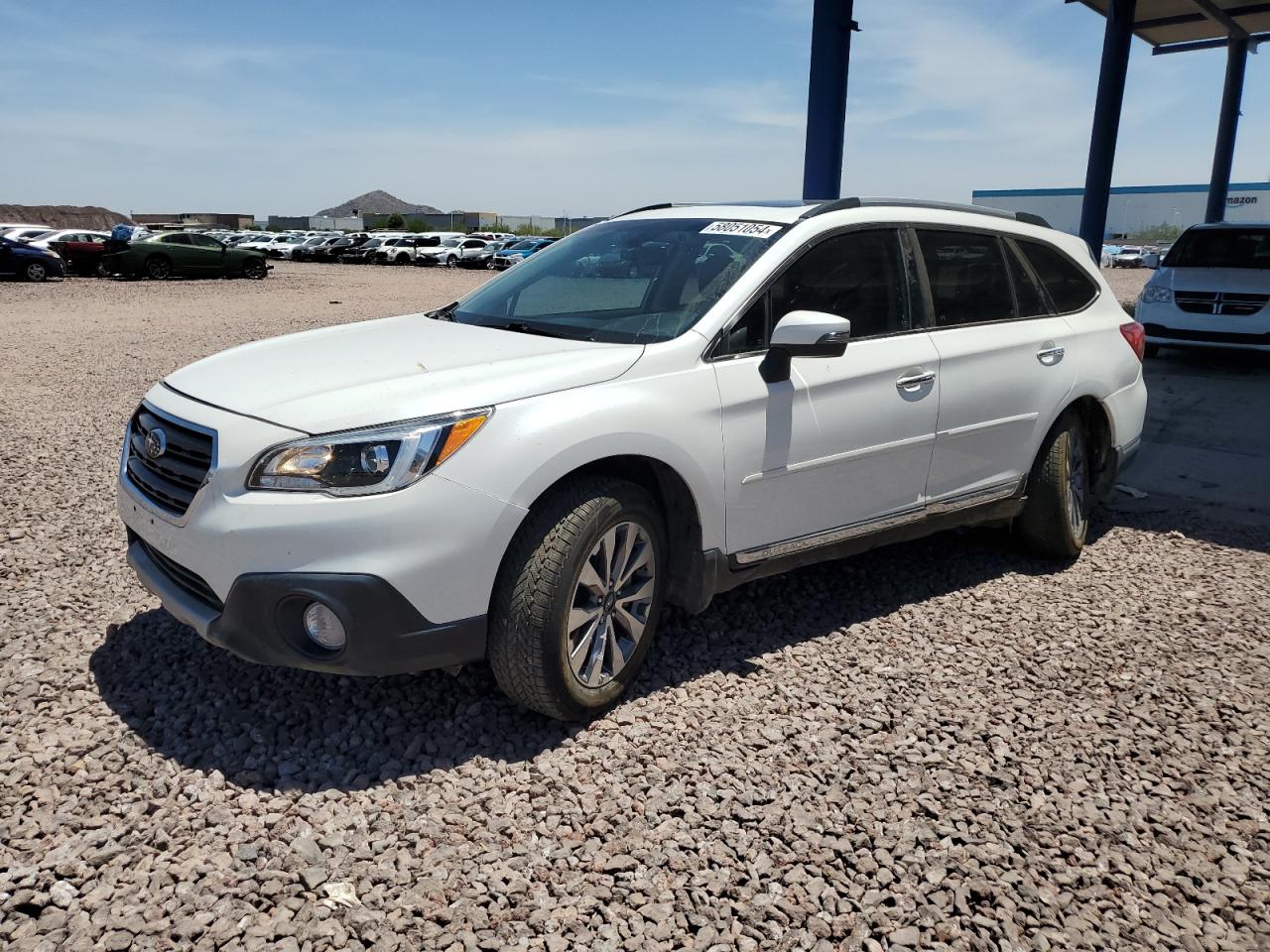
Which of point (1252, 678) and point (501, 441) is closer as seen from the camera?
point (501, 441)

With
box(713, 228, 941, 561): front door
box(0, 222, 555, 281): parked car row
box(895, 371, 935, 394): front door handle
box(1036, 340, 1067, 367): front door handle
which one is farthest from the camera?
box(0, 222, 555, 281): parked car row

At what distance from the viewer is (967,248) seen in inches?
181

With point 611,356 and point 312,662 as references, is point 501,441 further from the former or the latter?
point 312,662

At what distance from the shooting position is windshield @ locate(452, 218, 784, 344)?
12.3ft

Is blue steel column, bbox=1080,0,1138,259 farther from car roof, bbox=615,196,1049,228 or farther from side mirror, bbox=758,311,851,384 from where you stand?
side mirror, bbox=758,311,851,384

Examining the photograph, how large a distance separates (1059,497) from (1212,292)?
329 inches

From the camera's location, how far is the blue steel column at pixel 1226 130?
27.3 meters

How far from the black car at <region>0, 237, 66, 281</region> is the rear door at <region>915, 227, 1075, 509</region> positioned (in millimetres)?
26229

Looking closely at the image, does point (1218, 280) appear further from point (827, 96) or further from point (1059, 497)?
point (1059, 497)

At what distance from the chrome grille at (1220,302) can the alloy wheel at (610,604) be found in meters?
10.7

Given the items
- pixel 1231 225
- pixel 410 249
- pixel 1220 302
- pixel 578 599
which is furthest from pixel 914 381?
pixel 410 249

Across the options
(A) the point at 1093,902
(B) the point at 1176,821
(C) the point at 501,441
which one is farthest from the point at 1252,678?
(C) the point at 501,441

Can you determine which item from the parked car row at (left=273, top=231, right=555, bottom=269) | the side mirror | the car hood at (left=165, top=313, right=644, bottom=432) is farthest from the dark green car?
the side mirror

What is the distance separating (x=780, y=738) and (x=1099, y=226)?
2019 cm
